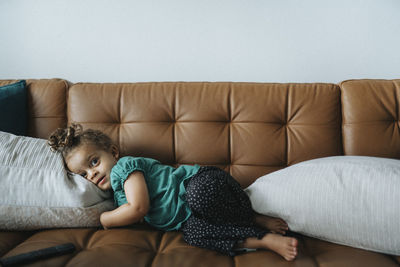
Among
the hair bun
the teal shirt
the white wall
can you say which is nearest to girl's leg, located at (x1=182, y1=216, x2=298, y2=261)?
the teal shirt

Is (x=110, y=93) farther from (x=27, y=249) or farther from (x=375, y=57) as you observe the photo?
(x=375, y=57)

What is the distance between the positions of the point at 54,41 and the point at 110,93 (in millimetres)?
541

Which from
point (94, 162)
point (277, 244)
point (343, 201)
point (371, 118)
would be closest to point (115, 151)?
point (94, 162)

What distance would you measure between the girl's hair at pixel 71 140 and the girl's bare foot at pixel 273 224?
2.16 ft

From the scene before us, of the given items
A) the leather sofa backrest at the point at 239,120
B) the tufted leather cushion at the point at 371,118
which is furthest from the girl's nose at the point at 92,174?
the tufted leather cushion at the point at 371,118

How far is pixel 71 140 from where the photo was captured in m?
1.10

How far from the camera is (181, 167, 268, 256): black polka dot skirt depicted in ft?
2.91

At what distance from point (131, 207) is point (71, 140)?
37cm

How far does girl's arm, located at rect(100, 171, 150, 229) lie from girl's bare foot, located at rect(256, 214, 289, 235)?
1.32 feet

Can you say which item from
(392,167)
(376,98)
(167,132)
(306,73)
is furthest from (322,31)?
(167,132)

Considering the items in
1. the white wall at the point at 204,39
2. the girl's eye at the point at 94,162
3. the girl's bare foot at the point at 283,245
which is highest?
the white wall at the point at 204,39

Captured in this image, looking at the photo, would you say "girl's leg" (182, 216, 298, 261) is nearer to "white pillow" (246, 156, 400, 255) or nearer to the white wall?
"white pillow" (246, 156, 400, 255)

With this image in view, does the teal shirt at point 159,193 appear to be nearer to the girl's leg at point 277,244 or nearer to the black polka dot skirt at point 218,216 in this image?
the black polka dot skirt at point 218,216

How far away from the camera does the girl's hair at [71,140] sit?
1.08 m
